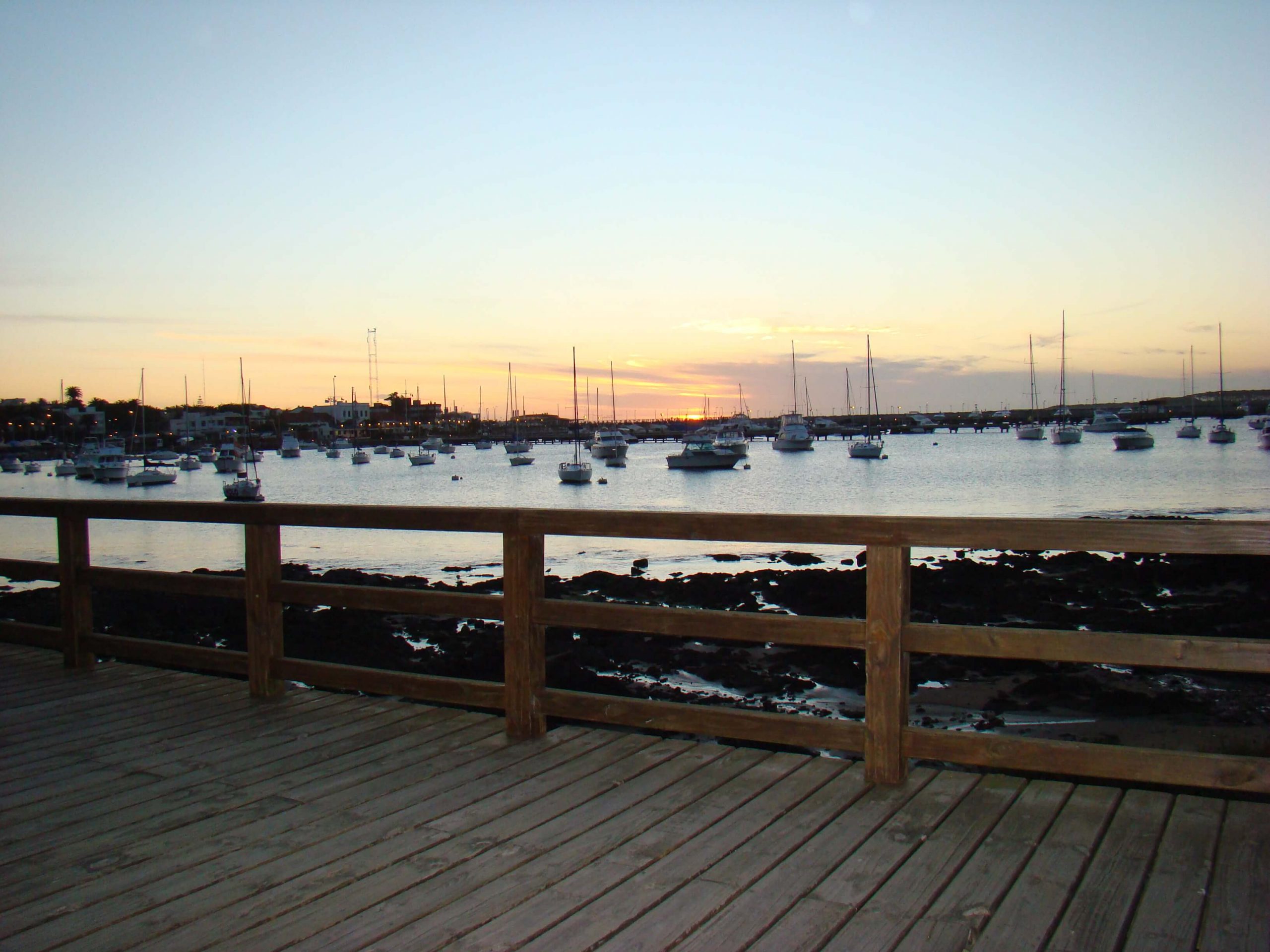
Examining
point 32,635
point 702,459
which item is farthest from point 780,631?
point 702,459

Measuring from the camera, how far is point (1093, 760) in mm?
3650

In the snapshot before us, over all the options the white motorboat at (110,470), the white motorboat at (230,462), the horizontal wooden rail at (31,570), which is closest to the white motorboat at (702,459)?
the white motorboat at (230,462)

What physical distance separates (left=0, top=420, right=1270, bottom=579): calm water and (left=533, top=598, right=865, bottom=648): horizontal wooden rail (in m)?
6.13

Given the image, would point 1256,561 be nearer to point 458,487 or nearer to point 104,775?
point 104,775

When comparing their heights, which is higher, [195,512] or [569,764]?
[195,512]

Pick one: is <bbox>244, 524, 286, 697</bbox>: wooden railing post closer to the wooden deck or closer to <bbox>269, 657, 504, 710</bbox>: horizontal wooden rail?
<bbox>269, 657, 504, 710</bbox>: horizontal wooden rail

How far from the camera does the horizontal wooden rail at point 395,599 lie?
4.70 m

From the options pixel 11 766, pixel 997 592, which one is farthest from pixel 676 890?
pixel 997 592

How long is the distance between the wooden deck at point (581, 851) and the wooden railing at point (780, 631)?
174mm

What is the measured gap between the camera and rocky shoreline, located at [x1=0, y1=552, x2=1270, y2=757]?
1039 cm

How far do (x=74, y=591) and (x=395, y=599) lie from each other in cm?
290

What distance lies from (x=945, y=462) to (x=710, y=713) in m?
97.5

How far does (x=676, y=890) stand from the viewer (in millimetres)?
3041

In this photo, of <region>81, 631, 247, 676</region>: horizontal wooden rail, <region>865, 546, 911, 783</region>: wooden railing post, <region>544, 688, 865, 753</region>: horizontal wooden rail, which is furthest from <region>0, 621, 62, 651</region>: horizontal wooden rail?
<region>865, 546, 911, 783</region>: wooden railing post
